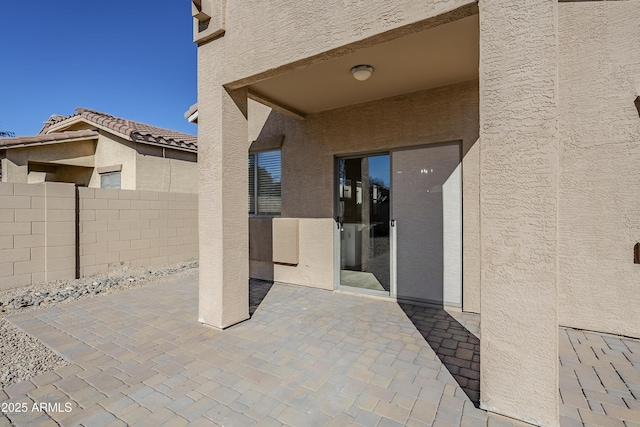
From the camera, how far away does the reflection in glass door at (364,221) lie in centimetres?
586

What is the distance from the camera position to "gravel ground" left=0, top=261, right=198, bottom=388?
3.35 meters

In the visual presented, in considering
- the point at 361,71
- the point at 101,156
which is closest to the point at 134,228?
the point at 101,156

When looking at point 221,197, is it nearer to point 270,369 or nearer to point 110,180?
point 270,369

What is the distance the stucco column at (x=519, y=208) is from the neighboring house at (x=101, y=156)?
11.1 metres

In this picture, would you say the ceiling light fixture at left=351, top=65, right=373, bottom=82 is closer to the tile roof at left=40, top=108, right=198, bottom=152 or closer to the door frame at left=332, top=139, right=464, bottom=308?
the door frame at left=332, top=139, right=464, bottom=308

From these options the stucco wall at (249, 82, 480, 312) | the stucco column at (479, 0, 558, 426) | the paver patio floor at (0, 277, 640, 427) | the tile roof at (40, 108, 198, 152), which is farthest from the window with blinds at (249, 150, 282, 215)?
the tile roof at (40, 108, 198, 152)

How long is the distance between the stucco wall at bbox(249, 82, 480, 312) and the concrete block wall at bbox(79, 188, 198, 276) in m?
4.07

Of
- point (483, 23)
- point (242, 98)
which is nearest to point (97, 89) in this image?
point (242, 98)

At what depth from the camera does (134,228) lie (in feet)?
27.3

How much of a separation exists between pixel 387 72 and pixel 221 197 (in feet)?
10.1

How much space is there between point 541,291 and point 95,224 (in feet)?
29.8

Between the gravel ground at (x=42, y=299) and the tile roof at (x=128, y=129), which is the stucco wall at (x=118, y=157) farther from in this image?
the gravel ground at (x=42, y=299)

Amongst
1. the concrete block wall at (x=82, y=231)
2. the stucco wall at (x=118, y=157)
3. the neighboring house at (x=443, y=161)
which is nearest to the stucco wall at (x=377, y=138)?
the neighboring house at (x=443, y=161)

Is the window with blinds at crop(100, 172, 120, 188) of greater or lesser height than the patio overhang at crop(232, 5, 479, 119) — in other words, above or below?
below
